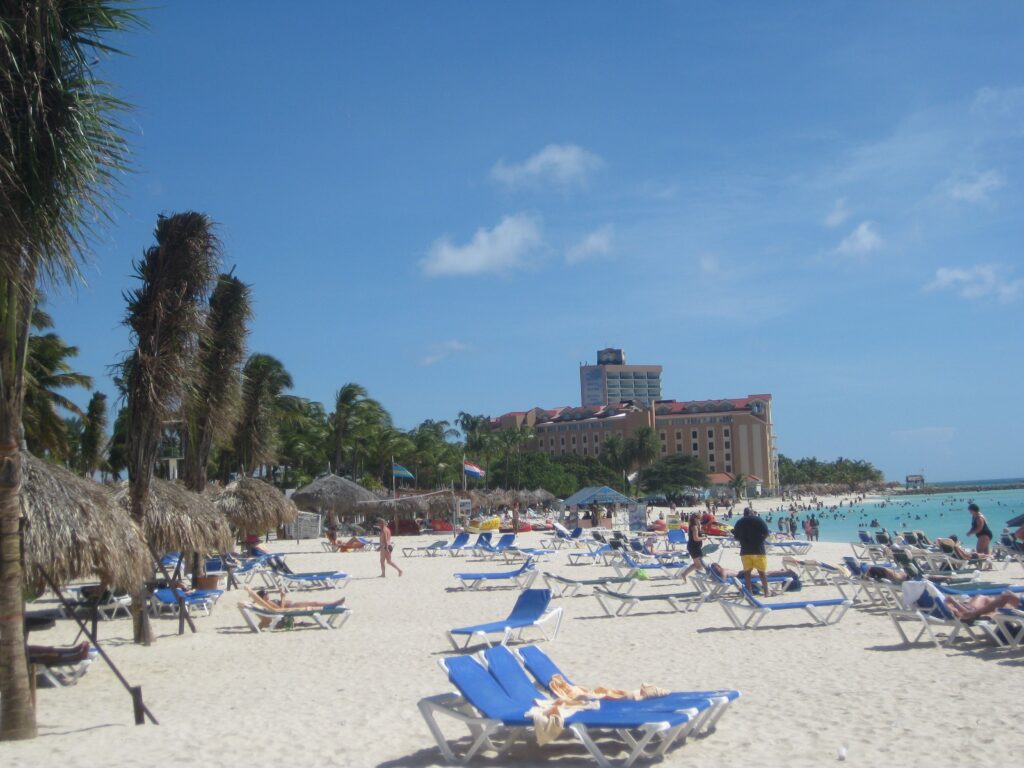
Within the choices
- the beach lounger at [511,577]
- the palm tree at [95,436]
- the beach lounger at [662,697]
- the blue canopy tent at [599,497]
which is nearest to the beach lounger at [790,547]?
the beach lounger at [511,577]

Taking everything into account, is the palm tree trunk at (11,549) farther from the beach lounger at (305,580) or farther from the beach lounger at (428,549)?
the beach lounger at (428,549)

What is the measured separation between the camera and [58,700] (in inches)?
324

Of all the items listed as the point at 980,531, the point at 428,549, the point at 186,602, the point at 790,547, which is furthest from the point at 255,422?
the point at 980,531

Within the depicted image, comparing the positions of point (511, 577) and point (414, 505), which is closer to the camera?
point (511, 577)

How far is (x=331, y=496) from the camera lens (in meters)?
37.0

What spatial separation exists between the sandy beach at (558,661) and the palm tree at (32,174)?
2.95 feet

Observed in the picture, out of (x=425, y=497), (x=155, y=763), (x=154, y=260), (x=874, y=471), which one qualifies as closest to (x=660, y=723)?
Answer: (x=155, y=763)

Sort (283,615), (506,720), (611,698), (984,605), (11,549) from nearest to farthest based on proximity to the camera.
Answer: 1. (506,720)
2. (611,698)
3. (11,549)
4. (984,605)
5. (283,615)

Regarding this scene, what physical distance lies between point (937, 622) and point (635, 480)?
8632 centimetres

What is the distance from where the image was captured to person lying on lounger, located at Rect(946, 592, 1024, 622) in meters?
9.19

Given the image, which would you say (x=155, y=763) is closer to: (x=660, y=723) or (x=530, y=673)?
(x=530, y=673)

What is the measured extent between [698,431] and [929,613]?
111193 millimetres

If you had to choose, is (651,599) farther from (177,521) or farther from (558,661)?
(177,521)

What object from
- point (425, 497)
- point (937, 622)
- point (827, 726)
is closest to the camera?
point (827, 726)
